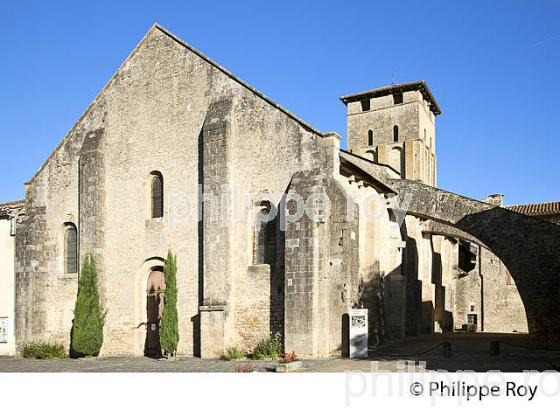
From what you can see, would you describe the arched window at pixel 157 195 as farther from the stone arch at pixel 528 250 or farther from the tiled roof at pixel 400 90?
the tiled roof at pixel 400 90

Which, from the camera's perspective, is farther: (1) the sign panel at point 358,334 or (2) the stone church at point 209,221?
(2) the stone church at point 209,221

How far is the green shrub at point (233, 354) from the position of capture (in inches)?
718

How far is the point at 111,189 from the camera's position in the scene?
2234 centimetres

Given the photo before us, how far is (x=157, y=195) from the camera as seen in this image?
21562 millimetres

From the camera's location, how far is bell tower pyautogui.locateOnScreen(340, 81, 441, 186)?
131 feet

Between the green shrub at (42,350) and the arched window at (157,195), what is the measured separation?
20.2ft

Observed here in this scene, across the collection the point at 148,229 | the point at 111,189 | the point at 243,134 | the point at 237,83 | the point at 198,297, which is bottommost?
the point at 198,297

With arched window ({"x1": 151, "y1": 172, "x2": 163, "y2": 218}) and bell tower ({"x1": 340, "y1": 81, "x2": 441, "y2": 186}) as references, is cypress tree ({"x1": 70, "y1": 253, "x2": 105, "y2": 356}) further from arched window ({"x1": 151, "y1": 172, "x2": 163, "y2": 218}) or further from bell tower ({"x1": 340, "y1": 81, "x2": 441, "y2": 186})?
bell tower ({"x1": 340, "y1": 81, "x2": 441, "y2": 186})

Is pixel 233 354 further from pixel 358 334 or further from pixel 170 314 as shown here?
pixel 358 334

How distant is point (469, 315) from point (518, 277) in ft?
60.8

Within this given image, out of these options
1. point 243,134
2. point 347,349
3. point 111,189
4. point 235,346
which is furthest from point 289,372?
point 111,189

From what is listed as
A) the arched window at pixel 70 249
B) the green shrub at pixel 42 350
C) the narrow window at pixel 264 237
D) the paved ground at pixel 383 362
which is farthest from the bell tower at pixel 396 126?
the green shrub at pixel 42 350

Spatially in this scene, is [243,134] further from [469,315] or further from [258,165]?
[469,315]

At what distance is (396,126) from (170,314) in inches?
1000
